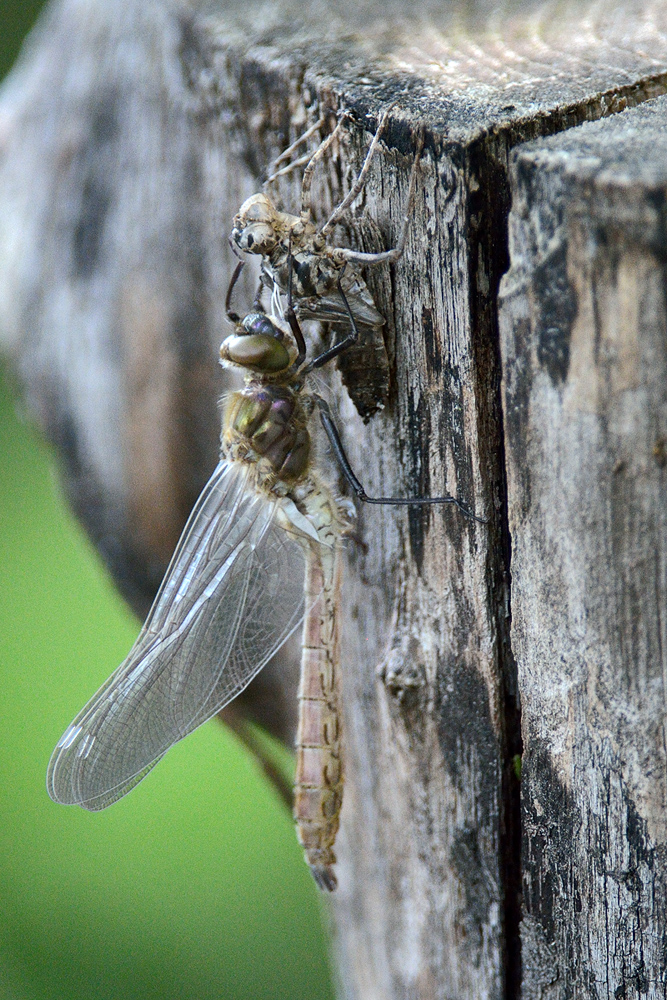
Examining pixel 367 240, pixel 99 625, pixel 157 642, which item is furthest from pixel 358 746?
pixel 99 625

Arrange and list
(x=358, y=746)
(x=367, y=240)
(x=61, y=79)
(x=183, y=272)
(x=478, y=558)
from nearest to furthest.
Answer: (x=478, y=558), (x=367, y=240), (x=358, y=746), (x=183, y=272), (x=61, y=79)

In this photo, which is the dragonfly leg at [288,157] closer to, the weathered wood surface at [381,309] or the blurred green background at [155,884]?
the weathered wood surface at [381,309]

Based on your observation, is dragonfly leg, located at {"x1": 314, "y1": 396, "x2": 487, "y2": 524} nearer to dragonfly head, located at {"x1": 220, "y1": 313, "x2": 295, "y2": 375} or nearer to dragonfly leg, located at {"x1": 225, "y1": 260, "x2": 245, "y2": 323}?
dragonfly head, located at {"x1": 220, "y1": 313, "x2": 295, "y2": 375}

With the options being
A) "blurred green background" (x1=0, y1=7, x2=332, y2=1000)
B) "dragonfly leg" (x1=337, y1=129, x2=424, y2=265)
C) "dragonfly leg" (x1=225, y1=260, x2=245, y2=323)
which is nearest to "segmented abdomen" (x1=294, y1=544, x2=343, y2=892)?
"dragonfly leg" (x1=225, y1=260, x2=245, y2=323)

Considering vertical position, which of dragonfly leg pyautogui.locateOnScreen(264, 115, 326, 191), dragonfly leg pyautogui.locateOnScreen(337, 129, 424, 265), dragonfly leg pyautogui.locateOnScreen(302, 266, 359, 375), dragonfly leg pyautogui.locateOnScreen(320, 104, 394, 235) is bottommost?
dragonfly leg pyautogui.locateOnScreen(302, 266, 359, 375)

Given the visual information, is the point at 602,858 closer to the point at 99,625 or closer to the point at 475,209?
the point at 475,209
